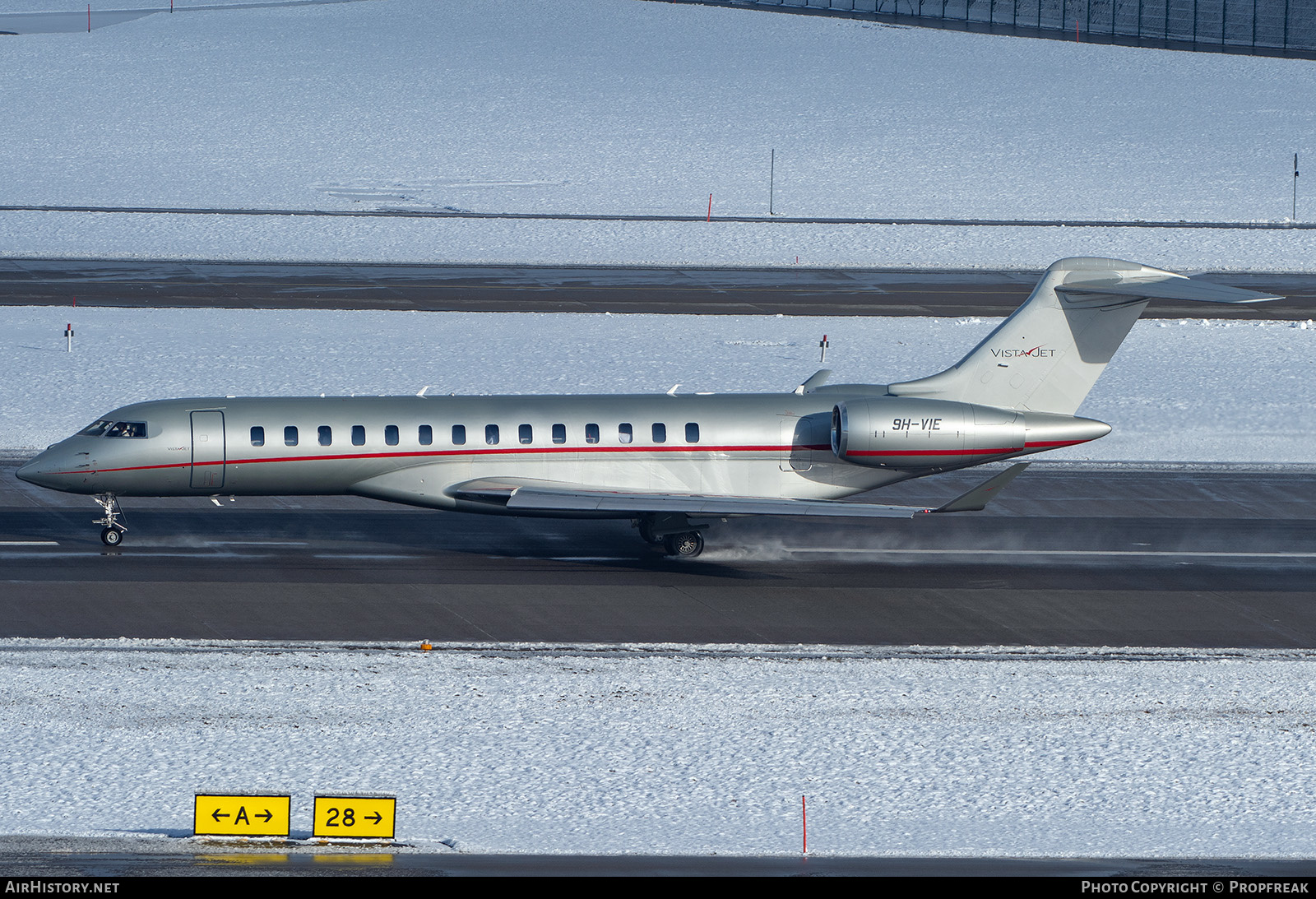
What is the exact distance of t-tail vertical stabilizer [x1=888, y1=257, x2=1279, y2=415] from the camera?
2983 centimetres

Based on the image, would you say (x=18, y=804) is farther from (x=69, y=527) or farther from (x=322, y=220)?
(x=322, y=220)

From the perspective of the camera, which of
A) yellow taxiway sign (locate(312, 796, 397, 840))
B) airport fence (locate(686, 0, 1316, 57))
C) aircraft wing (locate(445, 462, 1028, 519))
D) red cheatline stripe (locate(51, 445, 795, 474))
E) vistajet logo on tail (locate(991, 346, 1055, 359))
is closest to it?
yellow taxiway sign (locate(312, 796, 397, 840))

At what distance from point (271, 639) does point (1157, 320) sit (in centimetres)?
3282

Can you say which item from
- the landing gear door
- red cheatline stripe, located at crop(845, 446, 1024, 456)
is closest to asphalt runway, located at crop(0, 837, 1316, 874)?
the landing gear door

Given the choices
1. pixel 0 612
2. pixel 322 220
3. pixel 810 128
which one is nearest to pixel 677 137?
pixel 810 128

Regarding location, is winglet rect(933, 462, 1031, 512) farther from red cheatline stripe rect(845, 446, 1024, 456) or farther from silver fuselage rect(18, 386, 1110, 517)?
silver fuselage rect(18, 386, 1110, 517)

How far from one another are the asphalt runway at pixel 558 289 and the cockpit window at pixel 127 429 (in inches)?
766

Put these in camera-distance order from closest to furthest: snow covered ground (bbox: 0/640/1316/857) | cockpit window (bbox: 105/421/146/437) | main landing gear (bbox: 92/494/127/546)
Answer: snow covered ground (bbox: 0/640/1316/857) → cockpit window (bbox: 105/421/146/437) → main landing gear (bbox: 92/494/127/546)

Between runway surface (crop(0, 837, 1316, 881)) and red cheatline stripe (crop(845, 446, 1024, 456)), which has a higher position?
red cheatline stripe (crop(845, 446, 1024, 456))

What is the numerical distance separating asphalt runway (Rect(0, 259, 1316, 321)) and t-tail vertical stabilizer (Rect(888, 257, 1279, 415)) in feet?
62.5

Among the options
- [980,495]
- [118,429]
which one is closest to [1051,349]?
[980,495]

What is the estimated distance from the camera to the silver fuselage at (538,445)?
2848 cm
